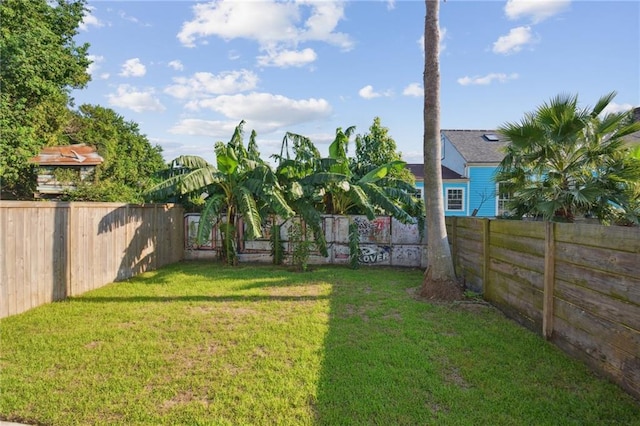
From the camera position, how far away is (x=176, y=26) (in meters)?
9.14

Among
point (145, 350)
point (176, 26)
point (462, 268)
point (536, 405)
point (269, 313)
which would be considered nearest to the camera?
A: point (536, 405)

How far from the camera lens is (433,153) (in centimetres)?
677

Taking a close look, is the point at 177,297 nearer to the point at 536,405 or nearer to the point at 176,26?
the point at 536,405

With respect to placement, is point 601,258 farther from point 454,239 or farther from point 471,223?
point 454,239

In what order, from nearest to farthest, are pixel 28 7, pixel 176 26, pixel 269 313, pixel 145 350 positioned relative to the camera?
pixel 145 350, pixel 269 313, pixel 176 26, pixel 28 7

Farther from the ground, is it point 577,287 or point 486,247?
point 486,247

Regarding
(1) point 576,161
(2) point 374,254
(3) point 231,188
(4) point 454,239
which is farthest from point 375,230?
(1) point 576,161

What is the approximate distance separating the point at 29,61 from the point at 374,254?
42.2ft

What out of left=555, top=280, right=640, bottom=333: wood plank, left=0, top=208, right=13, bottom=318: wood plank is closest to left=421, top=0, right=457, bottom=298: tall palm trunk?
left=555, top=280, right=640, bottom=333: wood plank

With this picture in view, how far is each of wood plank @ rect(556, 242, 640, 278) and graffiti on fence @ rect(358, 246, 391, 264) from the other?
660 centimetres

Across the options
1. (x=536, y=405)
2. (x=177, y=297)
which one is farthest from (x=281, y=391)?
(x=177, y=297)

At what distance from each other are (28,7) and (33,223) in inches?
461

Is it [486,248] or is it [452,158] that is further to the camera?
[452,158]

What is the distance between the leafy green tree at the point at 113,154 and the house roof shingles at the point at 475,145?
17292 millimetres
